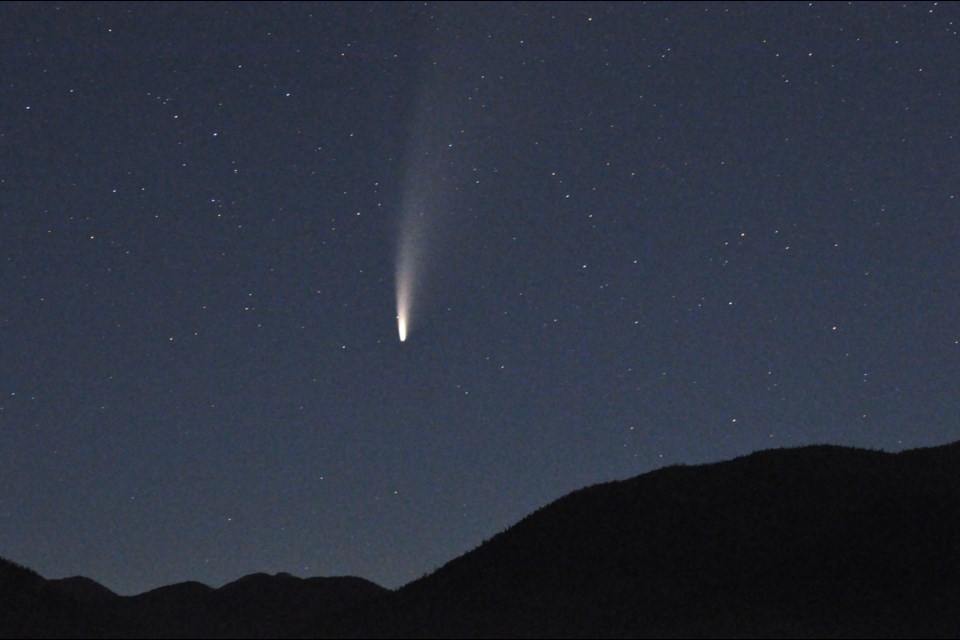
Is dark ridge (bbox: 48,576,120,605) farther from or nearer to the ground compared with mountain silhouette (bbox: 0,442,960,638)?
farther from the ground

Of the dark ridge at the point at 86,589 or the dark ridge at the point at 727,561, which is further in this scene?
the dark ridge at the point at 86,589

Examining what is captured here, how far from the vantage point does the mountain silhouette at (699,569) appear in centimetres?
3322

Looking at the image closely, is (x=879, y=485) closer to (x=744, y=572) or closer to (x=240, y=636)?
(x=744, y=572)

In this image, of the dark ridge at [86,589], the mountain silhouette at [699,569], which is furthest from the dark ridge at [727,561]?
the dark ridge at [86,589]

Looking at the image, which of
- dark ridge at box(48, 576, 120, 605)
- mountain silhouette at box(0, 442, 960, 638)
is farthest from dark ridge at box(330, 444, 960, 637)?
dark ridge at box(48, 576, 120, 605)

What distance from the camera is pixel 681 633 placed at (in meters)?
31.2

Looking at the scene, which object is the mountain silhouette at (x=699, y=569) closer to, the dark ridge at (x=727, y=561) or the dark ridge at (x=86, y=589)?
the dark ridge at (x=727, y=561)

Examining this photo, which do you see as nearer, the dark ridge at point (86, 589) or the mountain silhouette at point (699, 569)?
the mountain silhouette at point (699, 569)

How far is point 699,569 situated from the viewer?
127 ft

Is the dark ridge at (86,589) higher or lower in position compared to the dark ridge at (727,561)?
higher

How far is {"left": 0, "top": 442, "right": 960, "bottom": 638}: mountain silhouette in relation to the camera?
109 ft

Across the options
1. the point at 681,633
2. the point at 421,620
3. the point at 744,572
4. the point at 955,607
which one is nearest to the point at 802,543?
the point at 744,572

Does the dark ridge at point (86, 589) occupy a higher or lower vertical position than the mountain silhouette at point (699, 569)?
higher

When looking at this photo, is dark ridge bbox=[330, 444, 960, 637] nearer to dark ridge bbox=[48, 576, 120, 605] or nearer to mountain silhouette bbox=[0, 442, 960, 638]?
mountain silhouette bbox=[0, 442, 960, 638]
